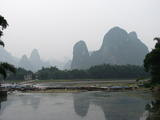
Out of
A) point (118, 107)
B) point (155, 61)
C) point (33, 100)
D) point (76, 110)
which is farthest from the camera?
point (155, 61)

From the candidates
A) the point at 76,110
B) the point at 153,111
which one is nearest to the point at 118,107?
the point at 153,111

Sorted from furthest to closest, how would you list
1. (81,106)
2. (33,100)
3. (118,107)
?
(33,100), (81,106), (118,107)

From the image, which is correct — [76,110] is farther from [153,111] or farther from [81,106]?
[153,111]

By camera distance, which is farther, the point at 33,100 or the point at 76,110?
the point at 33,100

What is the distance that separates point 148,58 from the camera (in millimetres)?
33312

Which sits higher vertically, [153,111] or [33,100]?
[33,100]

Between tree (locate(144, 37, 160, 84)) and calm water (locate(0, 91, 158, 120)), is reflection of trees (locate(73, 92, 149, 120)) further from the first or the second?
tree (locate(144, 37, 160, 84))

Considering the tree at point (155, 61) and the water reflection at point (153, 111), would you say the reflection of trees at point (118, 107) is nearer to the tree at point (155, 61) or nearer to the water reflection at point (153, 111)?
the water reflection at point (153, 111)

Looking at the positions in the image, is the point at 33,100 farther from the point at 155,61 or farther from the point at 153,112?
the point at 155,61

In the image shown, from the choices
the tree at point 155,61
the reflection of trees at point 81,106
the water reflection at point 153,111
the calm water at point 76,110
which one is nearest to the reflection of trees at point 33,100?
the calm water at point 76,110

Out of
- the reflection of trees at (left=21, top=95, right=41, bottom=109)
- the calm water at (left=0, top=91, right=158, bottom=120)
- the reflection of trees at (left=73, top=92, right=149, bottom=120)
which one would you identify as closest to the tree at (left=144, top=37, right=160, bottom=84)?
the reflection of trees at (left=73, top=92, right=149, bottom=120)

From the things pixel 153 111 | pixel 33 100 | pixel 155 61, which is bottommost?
pixel 153 111

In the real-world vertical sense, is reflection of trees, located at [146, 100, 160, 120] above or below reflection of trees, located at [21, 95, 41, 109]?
below

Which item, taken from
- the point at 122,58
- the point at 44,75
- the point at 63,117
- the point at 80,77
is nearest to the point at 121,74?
the point at 80,77
